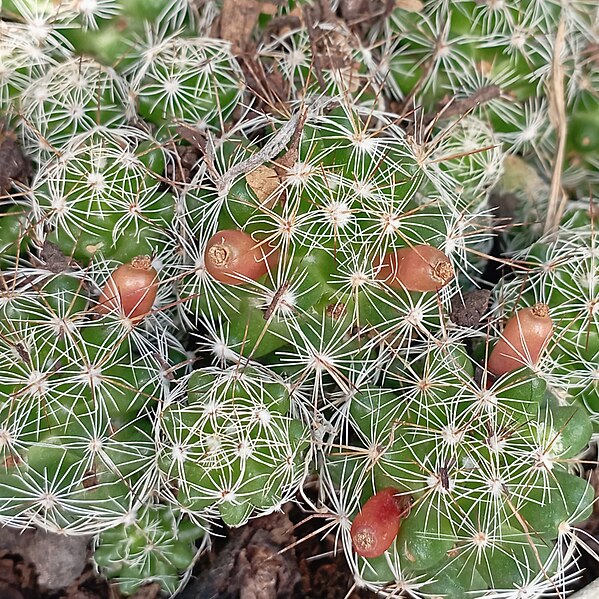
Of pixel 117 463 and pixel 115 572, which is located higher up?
pixel 117 463

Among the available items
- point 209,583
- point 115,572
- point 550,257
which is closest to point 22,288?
point 115,572

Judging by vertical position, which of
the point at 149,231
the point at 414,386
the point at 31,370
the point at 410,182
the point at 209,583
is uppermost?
the point at 410,182

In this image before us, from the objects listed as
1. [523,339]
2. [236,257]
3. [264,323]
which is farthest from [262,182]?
[523,339]

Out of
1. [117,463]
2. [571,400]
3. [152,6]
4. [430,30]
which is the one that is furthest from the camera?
[430,30]

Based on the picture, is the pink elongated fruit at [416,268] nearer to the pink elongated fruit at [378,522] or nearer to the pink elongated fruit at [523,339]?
the pink elongated fruit at [523,339]

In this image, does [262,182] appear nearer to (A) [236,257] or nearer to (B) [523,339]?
(A) [236,257]

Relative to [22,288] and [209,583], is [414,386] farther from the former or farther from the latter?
[22,288]

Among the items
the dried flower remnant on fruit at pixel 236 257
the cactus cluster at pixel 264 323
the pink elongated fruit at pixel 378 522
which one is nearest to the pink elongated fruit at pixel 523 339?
the cactus cluster at pixel 264 323

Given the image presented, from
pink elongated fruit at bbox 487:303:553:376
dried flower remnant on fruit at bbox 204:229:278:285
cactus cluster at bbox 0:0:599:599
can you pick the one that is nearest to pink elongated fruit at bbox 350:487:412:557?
cactus cluster at bbox 0:0:599:599
